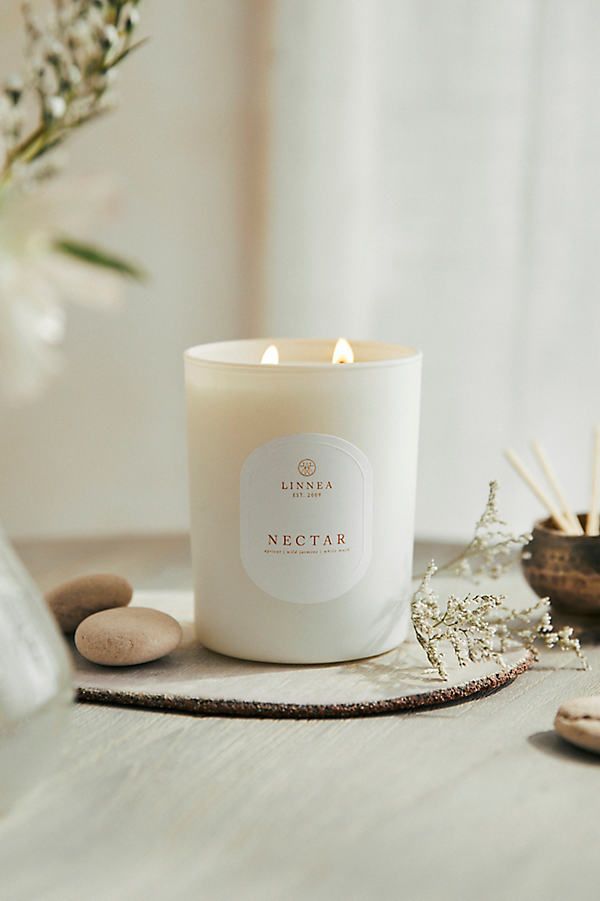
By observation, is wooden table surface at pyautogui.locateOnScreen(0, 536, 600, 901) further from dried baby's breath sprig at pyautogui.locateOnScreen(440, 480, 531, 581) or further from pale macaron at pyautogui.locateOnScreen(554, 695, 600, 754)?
dried baby's breath sprig at pyautogui.locateOnScreen(440, 480, 531, 581)

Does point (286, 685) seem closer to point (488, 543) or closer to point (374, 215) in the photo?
point (488, 543)

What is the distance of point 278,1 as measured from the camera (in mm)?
1355

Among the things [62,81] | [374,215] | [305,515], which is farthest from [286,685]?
[374,215]

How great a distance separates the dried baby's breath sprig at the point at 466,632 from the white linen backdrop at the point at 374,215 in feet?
2.55

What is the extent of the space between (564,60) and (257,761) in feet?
3.61

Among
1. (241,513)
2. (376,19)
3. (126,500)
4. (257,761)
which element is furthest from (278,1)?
(257,761)

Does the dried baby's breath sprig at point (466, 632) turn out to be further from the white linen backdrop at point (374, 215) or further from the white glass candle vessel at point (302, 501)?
the white linen backdrop at point (374, 215)

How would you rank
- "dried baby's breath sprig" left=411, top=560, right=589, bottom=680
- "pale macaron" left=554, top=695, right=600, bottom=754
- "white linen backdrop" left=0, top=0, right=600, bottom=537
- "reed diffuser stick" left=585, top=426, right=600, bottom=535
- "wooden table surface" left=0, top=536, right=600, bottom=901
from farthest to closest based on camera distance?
1. "white linen backdrop" left=0, top=0, right=600, bottom=537
2. "reed diffuser stick" left=585, top=426, right=600, bottom=535
3. "dried baby's breath sprig" left=411, top=560, right=589, bottom=680
4. "pale macaron" left=554, top=695, right=600, bottom=754
5. "wooden table surface" left=0, top=536, right=600, bottom=901

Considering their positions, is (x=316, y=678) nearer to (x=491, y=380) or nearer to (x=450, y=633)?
(x=450, y=633)

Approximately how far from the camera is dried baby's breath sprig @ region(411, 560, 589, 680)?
25.5 inches

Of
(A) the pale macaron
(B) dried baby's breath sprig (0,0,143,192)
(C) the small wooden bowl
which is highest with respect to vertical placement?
(B) dried baby's breath sprig (0,0,143,192)

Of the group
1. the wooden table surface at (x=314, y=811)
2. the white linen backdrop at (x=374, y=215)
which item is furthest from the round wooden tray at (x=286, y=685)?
the white linen backdrop at (x=374, y=215)

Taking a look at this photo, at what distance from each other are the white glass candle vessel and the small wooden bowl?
0.38 ft

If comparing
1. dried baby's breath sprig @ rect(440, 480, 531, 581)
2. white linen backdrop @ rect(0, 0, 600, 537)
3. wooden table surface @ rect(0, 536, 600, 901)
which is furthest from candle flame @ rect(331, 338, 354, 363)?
white linen backdrop @ rect(0, 0, 600, 537)
